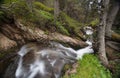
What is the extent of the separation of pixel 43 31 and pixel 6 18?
9.96 ft

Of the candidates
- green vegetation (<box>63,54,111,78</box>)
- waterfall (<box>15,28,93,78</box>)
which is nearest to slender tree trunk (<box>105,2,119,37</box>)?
waterfall (<box>15,28,93,78</box>)

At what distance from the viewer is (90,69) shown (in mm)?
9570

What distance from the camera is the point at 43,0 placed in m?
32.0

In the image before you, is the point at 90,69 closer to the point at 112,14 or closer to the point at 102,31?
the point at 102,31

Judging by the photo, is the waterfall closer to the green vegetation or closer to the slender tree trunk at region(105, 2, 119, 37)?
the green vegetation

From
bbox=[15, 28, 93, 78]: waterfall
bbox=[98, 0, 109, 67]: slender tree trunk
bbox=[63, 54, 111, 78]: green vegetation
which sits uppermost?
bbox=[98, 0, 109, 67]: slender tree trunk

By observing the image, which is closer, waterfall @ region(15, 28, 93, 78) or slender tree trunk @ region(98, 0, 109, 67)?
waterfall @ region(15, 28, 93, 78)

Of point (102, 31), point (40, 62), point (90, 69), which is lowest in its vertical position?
point (40, 62)

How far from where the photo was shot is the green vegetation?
29.6ft

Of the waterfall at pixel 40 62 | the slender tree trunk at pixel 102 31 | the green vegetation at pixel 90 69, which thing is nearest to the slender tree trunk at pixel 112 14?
the slender tree trunk at pixel 102 31

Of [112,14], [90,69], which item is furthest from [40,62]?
[112,14]

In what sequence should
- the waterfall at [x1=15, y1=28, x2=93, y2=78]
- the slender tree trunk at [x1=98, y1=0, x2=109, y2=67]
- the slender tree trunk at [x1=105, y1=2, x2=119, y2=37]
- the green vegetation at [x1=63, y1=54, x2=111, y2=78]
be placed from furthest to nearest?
the slender tree trunk at [x1=105, y1=2, x2=119, y2=37] < the slender tree trunk at [x1=98, y1=0, x2=109, y2=67] < the waterfall at [x1=15, y1=28, x2=93, y2=78] < the green vegetation at [x1=63, y1=54, x2=111, y2=78]

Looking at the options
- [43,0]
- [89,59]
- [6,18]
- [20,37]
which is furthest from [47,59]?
[43,0]

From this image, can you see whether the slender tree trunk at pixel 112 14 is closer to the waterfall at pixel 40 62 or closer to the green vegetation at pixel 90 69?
the waterfall at pixel 40 62
